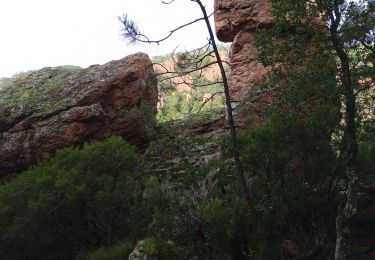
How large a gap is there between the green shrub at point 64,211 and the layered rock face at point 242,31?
20.5 feet

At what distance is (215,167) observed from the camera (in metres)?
12.7

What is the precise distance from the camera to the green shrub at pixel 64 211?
11883 mm

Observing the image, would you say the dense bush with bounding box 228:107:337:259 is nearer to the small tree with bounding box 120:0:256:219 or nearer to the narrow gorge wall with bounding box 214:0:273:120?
the small tree with bounding box 120:0:256:219

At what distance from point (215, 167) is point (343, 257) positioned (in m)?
5.01

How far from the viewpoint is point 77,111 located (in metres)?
16.0

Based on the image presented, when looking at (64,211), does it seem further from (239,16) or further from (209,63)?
(239,16)

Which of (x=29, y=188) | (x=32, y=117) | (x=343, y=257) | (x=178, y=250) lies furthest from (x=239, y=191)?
(x=32, y=117)

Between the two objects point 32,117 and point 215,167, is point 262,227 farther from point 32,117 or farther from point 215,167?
point 32,117

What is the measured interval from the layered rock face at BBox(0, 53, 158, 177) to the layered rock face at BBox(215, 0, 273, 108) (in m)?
3.24

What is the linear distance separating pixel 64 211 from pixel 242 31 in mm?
9812

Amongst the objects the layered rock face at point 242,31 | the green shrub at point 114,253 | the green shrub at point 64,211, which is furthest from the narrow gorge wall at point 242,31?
the green shrub at point 114,253

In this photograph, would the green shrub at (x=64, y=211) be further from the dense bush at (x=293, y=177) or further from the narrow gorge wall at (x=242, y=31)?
the narrow gorge wall at (x=242, y=31)

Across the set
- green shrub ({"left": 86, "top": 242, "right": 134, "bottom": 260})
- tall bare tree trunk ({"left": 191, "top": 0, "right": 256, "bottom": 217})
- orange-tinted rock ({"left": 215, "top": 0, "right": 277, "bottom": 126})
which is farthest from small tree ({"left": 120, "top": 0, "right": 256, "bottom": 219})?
orange-tinted rock ({"left": 215, "top": 0, "right": 277, "bottom": 126})

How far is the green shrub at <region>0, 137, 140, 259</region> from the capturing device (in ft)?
39.0
